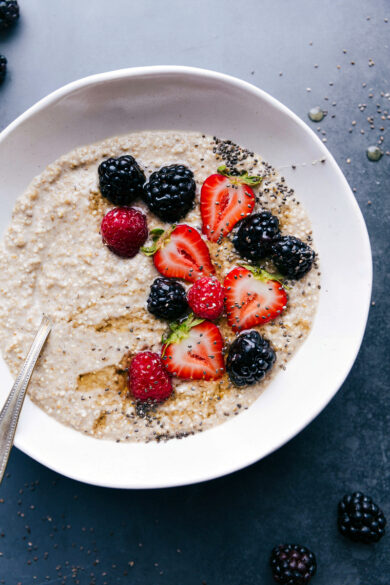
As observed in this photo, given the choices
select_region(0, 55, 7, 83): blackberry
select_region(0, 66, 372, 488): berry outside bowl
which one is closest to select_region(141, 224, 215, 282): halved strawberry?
select_region(0, 66, 372, 488): berry outside bowl

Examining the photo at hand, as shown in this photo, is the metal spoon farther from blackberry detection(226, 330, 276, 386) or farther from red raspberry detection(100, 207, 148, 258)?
blackberry detection(226, 330, 276, 386)

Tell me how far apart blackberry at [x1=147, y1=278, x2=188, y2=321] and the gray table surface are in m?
0.74

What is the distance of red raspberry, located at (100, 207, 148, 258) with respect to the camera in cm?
178

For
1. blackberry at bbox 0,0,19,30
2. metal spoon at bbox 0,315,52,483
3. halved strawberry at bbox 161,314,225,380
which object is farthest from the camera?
blackberry at bbox 0,0,19,30

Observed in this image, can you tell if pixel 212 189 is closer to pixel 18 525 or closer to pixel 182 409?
pixel 182 409

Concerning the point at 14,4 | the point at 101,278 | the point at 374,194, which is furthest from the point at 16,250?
the point at 374,194

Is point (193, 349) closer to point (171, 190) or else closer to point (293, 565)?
point (171, 190)

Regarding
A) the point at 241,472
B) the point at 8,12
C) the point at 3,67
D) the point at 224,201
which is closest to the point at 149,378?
the point at 241,472

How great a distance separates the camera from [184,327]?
1844mm

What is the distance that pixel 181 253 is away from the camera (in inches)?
72.7

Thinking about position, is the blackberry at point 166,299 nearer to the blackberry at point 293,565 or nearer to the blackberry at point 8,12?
the blackberry at point 293,565

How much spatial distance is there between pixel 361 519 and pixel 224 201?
4.37 feet

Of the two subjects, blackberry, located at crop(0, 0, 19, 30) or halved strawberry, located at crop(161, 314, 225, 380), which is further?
blackberry, located at crop(0, 0, 19, 30)

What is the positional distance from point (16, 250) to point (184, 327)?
2.27 feet
